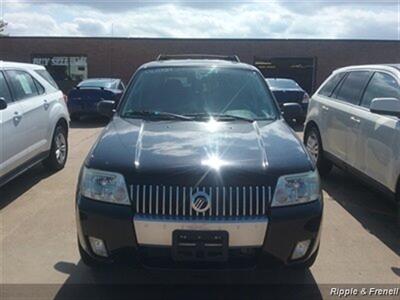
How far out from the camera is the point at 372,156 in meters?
5.61

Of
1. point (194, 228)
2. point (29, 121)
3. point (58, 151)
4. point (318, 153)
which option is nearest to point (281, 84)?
point (318, 153)

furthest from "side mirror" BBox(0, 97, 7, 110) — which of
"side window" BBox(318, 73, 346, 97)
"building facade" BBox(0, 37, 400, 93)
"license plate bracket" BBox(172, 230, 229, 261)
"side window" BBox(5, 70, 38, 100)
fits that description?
"building facade" BBox(0, 37, 400, 93)

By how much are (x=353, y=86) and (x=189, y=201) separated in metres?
4.21

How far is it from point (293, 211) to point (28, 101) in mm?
4691

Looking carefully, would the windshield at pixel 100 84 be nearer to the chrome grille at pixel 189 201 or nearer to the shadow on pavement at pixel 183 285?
the shadow on pavement at pixel 183 285

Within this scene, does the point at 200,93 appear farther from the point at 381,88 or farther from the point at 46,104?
the point at 46,104

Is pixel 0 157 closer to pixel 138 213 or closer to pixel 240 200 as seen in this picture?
pixel 138 213

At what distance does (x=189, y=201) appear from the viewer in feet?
10.8

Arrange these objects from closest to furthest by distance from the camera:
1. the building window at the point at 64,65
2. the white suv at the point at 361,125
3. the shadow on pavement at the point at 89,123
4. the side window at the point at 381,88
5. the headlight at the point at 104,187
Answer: the headlight at the point at 104,187
the white suv at the point at 361,125
the side window at the point at 381,88
the shadow on pavement at the point at 89,123
the building window at the point at 64,65

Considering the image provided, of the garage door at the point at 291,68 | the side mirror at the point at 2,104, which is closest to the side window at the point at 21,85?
the side mirror at the point at 2,104

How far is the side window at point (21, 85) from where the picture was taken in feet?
21.4

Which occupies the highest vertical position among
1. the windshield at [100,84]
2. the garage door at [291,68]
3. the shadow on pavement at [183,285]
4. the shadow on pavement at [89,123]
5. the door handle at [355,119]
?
the door handle at [355,119]

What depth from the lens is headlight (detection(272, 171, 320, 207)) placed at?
3.38 metres

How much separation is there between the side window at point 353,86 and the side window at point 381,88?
18 cm
